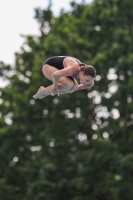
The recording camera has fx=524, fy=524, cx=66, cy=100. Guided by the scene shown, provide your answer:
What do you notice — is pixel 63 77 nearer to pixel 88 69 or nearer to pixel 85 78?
pixel 85 78

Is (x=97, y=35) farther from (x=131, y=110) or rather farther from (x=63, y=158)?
(x=63, y=158)

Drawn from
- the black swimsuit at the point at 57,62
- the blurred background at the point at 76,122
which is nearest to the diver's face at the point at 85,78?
the black swimsuit at the point at 57,62

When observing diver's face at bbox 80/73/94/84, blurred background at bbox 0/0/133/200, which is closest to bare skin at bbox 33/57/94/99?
diver's face at bbox 80/73/94/84

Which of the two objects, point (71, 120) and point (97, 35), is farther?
point (97, 35)

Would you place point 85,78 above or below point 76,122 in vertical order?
below

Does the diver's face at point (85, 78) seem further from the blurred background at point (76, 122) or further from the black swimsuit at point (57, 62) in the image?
the blurred background at point (76, 122)

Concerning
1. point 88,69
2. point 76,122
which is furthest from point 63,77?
point 76,122

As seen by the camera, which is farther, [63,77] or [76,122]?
[76,122]

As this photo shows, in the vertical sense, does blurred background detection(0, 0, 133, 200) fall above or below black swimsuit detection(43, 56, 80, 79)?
above

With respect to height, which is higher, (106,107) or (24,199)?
(106,107)

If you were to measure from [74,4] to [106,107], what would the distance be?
6960 millimetres

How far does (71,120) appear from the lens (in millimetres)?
22422

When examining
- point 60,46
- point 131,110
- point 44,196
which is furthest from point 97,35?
point 44,196

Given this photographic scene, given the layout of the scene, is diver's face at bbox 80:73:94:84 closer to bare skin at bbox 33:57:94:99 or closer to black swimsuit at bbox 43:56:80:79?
bare skin at bbox 33:57:94:99
